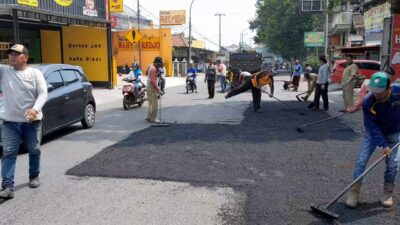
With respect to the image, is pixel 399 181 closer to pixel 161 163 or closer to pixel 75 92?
pixel 161 163

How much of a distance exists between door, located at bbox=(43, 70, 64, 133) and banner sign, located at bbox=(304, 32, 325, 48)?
149ft

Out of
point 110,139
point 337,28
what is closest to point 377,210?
point 110,139

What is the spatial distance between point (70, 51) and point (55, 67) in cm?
1606

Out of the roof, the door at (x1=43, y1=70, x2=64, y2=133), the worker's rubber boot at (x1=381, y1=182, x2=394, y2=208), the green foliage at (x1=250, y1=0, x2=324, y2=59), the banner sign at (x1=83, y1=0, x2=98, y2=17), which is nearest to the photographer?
the worker's rubber boot at (x1=381, y1=182, x2=394, y2=208)

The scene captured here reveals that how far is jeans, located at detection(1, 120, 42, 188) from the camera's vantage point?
530 cm

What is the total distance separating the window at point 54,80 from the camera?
891 centimetres

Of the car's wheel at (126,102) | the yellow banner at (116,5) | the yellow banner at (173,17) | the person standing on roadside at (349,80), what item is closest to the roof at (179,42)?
the yellow banner at (173,17)

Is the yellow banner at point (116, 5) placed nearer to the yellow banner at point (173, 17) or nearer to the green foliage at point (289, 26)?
the yellow banner at point (173, 17)

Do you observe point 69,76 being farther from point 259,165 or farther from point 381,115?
point 381,115

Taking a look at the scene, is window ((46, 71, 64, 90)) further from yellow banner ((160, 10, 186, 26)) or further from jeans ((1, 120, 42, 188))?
yellow banner ((160, 10, 186, 26))

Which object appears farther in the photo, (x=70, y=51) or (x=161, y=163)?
(x=70, y=51)

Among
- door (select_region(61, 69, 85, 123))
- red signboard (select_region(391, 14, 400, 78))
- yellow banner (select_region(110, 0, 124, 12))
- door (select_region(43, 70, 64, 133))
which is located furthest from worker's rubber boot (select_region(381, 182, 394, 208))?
yellow banner (select_region(110, 0, 124, 12))

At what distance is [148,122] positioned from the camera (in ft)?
38.2

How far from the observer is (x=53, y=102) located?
8828mm
